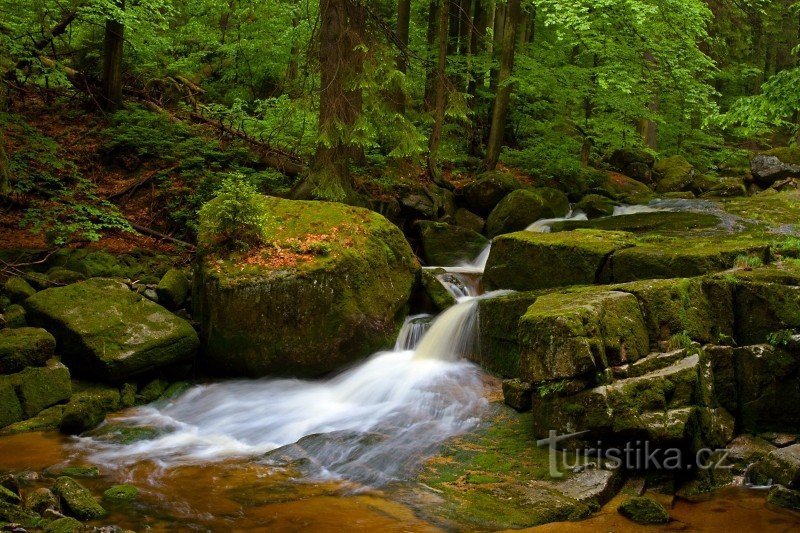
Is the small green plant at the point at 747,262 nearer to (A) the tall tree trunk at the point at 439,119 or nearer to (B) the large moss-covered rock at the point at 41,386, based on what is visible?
(B) the large moss-covered rock at the point at 41,386

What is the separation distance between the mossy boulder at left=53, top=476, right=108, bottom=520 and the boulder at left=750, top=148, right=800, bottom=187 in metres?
18.5

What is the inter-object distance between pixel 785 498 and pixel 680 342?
158 centimetres

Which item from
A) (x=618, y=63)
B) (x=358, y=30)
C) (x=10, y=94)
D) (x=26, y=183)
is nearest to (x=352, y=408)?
(x=358, y=30)

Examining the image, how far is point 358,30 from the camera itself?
10469mm

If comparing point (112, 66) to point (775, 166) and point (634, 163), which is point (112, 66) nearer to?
point (634, 163)

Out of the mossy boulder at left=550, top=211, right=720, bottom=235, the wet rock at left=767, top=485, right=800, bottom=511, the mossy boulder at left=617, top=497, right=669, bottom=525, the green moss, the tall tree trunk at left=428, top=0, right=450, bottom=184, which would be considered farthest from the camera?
the tall tree trunk at left=428, top=0, right=450, bottom=184

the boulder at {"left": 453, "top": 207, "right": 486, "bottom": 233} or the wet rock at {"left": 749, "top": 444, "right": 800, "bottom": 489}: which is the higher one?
the boulder at {"left": 453, "top": 207, "right": 486, "bottom": 233}

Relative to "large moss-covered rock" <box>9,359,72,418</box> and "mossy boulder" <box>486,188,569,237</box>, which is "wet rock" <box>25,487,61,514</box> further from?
"mossy boulder" <box>486,188,569,237</box>

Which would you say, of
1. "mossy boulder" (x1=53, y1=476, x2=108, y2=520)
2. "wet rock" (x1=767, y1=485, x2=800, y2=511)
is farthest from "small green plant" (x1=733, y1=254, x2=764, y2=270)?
"mossy boulder" (x1=53, y1=476, x2=108, y2=520)

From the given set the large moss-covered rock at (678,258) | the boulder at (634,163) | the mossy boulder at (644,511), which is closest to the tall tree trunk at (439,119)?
the large moss-covered rock at (678,258)

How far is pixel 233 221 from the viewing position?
28.1 ft

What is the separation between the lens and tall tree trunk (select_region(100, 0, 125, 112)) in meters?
13.5

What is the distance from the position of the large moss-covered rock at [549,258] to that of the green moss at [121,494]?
6026mm

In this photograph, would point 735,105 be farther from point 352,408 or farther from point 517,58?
point 517,58
